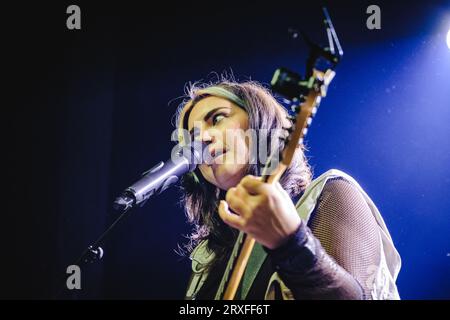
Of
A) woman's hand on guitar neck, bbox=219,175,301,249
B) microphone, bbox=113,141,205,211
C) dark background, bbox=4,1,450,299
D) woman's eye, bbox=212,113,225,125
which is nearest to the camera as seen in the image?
woman's hand on guitar neck, bbox=219,175,301,249

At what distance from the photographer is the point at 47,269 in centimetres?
222

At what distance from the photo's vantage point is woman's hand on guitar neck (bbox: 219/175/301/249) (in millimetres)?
958

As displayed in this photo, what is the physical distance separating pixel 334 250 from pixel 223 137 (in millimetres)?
709

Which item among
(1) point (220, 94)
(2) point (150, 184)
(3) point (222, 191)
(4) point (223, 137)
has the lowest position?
(3) point (222, 191)

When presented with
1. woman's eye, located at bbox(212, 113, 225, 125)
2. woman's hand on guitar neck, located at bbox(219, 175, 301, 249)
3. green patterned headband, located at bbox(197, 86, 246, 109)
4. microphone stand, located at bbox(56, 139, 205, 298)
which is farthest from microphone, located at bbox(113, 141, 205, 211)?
woman's hand on guitar neck, located at bbox(219, 175, 301, 249)

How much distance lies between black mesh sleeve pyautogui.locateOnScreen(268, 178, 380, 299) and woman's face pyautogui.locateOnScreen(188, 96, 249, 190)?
0.44 meters

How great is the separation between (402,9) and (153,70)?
1.43m

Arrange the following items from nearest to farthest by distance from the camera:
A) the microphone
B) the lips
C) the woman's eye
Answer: the microphone, the lips, the woman's eye

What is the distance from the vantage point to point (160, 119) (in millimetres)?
2447

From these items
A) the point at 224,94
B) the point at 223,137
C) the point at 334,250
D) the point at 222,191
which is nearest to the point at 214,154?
the point at 223,137

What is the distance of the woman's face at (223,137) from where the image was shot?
1707 millimetres

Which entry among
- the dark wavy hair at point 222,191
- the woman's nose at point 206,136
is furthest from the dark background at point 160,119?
the woman's nose at point 206,136

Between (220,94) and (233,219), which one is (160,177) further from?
(220,94)

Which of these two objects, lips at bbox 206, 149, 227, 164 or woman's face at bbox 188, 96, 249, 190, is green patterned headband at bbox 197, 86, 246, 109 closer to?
woman's face at bbox 188, 96, 249, 190
